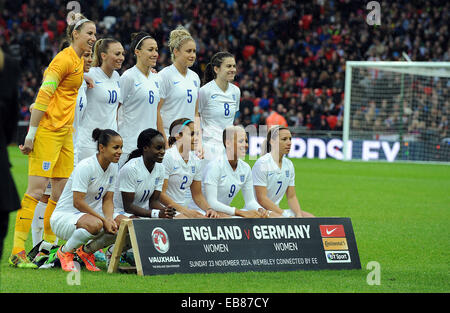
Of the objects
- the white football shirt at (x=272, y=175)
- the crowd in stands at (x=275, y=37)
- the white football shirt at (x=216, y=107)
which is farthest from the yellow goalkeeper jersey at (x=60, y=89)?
the crowd in stands at (x=275, y=37)

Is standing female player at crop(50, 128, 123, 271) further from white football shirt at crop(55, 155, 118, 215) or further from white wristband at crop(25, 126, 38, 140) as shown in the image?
white wristband at crop(25, 126, 38, 140)

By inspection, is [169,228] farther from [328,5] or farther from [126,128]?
[328,5]

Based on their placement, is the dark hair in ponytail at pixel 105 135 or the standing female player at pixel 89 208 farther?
the dark hair in ponytail at pixel 105 135

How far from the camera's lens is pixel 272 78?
94.3 ft

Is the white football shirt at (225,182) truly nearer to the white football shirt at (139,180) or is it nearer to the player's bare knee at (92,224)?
the white football shirt at (139,180)

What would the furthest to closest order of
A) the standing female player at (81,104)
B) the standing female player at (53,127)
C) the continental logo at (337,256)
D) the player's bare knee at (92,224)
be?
1. the standing female player at (81,104)
2. the continental logo at (337,256)
3. the standing female player at (53,127)
4. the player's bare knee at (92,224)

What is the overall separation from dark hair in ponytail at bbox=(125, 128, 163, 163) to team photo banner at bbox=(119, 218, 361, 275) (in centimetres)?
98

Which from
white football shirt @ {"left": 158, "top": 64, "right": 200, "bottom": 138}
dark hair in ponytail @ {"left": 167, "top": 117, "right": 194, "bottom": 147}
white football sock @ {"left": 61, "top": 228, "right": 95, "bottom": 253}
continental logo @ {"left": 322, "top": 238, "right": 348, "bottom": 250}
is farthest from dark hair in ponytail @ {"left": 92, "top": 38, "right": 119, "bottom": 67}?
continental logo @ {"left": 322, "top": 238, "right": 348, "bottom": 250}

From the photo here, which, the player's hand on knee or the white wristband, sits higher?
the white wristband

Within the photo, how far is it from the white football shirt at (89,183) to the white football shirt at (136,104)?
0.96 m

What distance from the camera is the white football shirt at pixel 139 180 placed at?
702 cm

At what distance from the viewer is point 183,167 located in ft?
25.2

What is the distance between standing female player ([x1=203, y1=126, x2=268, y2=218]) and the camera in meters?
7.55
